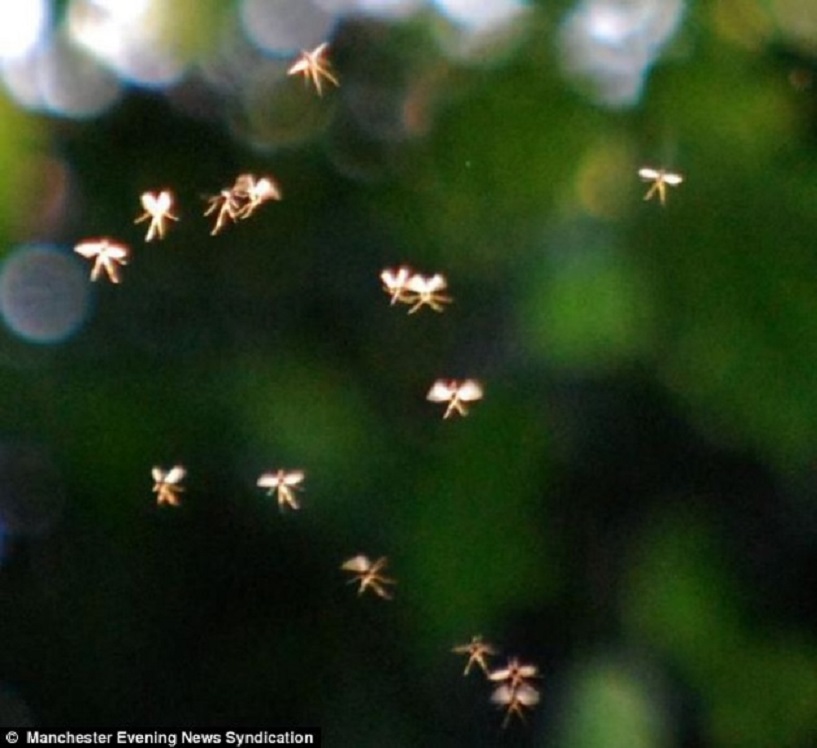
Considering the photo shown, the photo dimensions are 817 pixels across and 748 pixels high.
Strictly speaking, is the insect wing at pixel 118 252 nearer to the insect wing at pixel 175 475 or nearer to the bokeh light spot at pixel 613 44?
the insect wing at pixel 175 475

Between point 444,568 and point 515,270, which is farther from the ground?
point 515,270

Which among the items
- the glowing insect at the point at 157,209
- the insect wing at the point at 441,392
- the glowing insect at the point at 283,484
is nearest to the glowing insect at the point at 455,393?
the insect wing at the point at 441,392

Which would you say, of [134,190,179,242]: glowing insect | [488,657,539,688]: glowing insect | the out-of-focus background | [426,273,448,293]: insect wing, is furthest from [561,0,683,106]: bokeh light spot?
[488,657,539,688]: glowing insect

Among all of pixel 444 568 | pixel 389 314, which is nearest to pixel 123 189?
pixel 389 314

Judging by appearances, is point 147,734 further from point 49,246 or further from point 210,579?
point 49,246

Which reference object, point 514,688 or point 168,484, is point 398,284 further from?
point 514,688

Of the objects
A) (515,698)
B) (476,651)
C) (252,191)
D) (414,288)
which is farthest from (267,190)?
(515,698)
